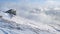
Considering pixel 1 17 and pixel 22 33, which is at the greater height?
pixel 1 17

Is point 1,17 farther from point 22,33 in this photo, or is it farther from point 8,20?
point 22,33

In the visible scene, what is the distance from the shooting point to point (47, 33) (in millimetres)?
23953

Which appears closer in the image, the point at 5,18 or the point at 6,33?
the point at 6,33

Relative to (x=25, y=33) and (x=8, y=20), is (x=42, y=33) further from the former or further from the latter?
(x=8, y=20)

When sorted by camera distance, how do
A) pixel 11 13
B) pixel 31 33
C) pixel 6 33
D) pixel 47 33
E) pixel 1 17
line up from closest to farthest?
pixel 6 33 → pixel 31 33 → pixel 47 33 → pixel 1 17 → pixel 11 13

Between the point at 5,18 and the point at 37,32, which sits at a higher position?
the point at 5,18

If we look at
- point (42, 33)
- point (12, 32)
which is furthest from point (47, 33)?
point (12, 32)

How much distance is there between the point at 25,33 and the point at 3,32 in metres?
2.83

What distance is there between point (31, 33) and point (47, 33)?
9.14 feet

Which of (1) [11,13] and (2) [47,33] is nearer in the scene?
(2) [47,33]

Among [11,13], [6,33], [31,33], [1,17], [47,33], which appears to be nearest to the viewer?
[6,33]

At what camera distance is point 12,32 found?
21.2 meters

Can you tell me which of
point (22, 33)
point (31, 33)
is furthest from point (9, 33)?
point (31, 33)

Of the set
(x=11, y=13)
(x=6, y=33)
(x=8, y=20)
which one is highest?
(x=11, y=13)
